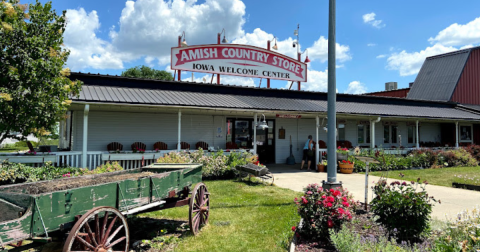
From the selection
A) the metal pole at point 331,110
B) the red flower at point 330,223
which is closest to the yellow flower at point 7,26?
the metal pole at point 331,110

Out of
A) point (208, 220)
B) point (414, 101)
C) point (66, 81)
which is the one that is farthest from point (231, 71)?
point (414, 101)

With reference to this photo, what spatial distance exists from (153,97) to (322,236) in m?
9.71

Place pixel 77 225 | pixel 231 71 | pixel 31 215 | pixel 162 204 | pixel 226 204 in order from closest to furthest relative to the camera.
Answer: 1. pixel 31 215
2. pixel 77 225
3. pixel 162 204
4. pixel 226 204
5. pixel 231 71

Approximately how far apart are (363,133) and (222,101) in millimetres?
10358

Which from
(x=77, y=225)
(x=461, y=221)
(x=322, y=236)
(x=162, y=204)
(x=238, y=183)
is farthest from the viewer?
(x=238, y=183)

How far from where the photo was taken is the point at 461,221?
3867 mm

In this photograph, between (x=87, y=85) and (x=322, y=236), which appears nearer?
(x=322, y=236)

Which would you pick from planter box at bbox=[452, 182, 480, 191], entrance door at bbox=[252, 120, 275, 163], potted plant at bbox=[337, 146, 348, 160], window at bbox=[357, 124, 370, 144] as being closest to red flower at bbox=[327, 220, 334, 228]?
planter box at bbox=[452, 182, 480, 191]

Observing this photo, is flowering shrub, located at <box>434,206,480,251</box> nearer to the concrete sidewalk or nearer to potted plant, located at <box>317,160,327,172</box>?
the concrete sidewalk

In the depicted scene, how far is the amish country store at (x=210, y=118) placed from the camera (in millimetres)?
12242

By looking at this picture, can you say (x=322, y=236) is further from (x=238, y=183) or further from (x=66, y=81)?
(x=66, y=81)

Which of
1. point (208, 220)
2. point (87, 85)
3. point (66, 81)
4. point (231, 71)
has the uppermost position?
point (231, 71)

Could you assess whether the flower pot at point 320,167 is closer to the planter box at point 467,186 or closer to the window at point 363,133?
the planter box at point 467,186

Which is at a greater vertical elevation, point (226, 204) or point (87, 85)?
point (87, 85)
